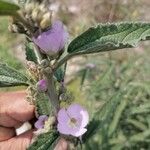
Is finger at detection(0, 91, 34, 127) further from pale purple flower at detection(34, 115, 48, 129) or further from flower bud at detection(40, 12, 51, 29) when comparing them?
flower bud at detection(40, 12, 51, 29)

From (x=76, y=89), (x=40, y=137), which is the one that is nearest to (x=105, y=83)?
(x=76, y=89)

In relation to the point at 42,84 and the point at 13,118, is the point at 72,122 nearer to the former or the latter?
the point at 42,84

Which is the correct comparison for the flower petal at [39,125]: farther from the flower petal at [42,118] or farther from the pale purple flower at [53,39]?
the pale purple flower at [53,39]

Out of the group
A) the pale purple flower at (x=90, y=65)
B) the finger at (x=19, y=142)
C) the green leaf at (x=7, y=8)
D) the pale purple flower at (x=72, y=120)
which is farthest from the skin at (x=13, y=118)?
the pale purple flower at (x=90, y=65)

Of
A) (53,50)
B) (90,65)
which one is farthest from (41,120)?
(90,65)

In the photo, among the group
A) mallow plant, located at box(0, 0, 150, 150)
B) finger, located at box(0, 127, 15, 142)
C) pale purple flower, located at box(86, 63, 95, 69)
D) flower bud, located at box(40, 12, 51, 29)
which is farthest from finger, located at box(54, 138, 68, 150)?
pale purple flower, located at box(86, 63, 95, 69)

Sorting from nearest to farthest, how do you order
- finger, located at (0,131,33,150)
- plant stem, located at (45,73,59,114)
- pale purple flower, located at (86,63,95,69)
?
plant stem, located at (45,73,59,114) → finger, located at (0,131,33,150) → pale purple flower, located at (86,63,95,69)
